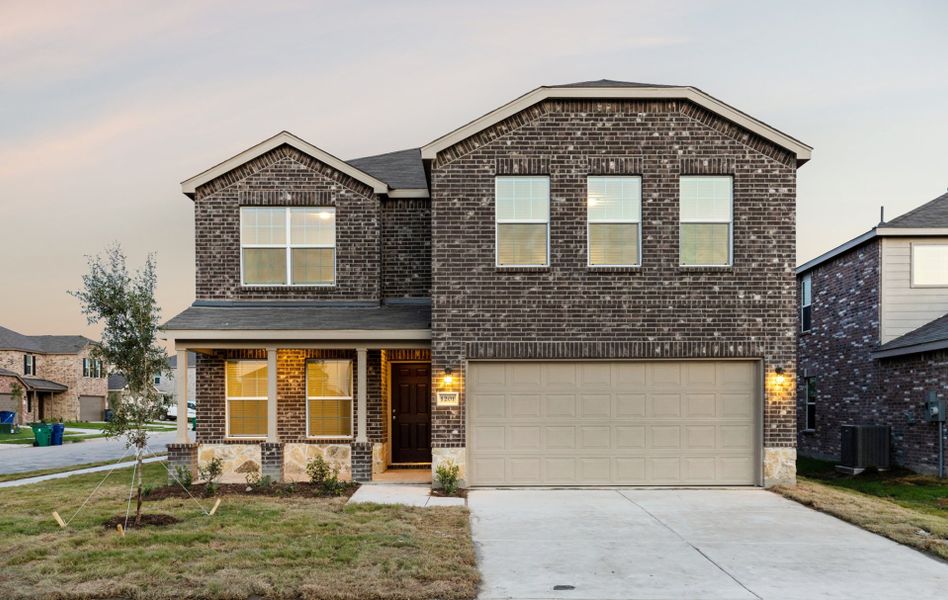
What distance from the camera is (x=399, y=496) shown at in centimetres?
1145

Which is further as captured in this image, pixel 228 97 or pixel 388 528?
pixel 228 97

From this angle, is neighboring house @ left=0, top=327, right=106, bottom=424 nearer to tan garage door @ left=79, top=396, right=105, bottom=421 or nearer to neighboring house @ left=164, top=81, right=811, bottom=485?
tan garage door @ left=79, top=396, right=105, bottom=421

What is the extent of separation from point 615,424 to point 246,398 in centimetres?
706

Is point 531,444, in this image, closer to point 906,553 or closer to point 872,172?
point 906,553

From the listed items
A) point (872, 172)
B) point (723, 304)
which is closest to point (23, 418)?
point (723, 304)

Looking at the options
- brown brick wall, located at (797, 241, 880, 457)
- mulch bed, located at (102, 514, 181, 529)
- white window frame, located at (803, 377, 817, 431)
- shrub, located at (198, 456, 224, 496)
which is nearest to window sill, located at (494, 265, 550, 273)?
shrub, located at (198, 456, 224, 496)

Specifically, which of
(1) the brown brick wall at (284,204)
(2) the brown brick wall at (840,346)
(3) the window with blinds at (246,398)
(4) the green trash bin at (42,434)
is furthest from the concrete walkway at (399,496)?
(4) the green trash bin at (42,434)

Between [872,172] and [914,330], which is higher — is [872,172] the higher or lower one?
the higher one

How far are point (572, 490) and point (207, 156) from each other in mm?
39158

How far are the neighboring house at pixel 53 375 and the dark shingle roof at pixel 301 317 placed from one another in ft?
123

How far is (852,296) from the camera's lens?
1722 cm

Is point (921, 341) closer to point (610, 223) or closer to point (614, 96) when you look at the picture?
point (610, 223)

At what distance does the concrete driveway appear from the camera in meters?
6.73

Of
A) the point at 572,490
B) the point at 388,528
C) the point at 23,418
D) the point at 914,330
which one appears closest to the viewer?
the point at 388,528
